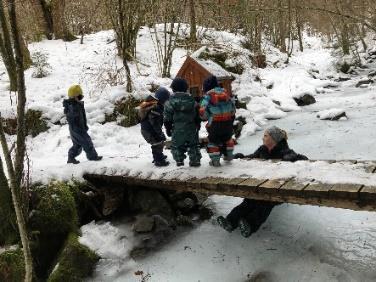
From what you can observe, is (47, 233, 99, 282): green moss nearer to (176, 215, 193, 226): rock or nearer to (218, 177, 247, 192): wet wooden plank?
(176, 215, 193, 226): rock

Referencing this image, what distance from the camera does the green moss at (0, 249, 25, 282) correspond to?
4258mm

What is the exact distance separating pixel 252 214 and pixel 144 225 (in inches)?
64.2

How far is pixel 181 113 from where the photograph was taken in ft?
16.9

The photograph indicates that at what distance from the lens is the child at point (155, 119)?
5629 millimetres

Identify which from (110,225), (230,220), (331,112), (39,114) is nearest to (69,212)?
(110,225)

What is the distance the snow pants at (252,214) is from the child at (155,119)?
1.35 meters

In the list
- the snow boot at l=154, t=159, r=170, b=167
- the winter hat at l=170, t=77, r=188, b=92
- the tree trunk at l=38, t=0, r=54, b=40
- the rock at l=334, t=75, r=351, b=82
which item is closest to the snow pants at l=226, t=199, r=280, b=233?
the snow boot at l=154, t=159, r=170, b=167

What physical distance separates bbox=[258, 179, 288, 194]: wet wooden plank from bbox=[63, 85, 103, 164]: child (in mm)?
3520

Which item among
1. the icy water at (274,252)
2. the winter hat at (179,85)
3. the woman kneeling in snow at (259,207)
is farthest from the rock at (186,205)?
the winter hat at (179,85)

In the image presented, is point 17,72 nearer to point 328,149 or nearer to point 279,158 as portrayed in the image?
point 279,158

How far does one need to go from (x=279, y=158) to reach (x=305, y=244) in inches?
50.8

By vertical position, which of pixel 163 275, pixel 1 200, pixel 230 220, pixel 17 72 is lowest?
pixel 163 275

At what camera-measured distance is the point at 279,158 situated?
5488 millimetres

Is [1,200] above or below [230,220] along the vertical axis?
above
